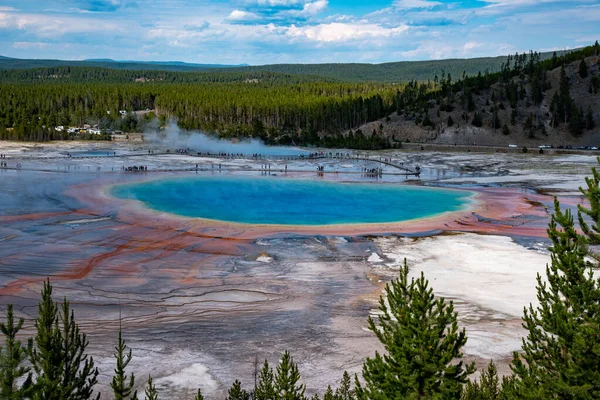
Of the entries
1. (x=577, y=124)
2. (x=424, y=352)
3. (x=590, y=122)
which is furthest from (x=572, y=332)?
(x=590, y=122)

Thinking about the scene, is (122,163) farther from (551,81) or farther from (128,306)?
(551,81)

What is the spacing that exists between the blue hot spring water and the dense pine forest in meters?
35.4

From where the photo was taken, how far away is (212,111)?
116 m

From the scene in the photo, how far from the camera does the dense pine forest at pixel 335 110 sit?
91875 millimetres

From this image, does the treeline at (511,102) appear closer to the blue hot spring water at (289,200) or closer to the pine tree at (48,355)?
the blue hot spring water at (289,200)

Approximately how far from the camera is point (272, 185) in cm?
5341

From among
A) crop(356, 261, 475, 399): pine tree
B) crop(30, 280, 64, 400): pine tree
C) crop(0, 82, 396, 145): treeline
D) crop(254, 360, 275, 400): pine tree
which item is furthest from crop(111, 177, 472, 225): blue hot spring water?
crop(0, 82, 396, 145): treeline

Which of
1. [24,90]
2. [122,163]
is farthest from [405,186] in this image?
[24,90]

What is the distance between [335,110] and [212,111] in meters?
22.9

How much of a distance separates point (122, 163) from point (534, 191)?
3946cm

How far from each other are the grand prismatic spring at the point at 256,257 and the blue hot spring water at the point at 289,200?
0.18m

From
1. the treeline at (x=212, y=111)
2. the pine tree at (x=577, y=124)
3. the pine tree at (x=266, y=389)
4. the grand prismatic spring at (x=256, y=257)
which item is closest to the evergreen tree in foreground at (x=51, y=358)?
the pine tree at (x=266, y=389)

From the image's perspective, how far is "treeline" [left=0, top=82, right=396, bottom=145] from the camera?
101 metres

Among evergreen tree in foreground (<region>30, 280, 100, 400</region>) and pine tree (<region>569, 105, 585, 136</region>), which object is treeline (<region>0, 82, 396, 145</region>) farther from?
evergreen tree in foreground (<region>30, 280, 100, 400</region>)
